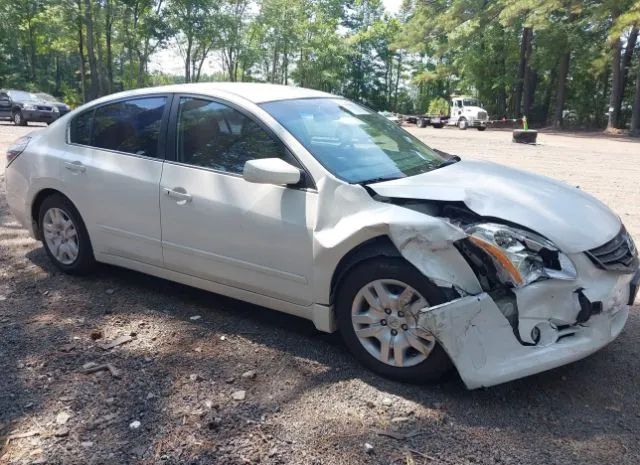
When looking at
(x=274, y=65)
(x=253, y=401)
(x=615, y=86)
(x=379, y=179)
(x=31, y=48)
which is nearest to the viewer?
(x=253, y=401)

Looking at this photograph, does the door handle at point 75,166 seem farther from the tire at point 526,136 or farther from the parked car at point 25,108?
the parked car at point 25,108

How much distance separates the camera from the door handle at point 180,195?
12.8 ft

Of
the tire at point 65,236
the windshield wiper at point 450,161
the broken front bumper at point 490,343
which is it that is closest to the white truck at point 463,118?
the windshield wiper at point 450,161

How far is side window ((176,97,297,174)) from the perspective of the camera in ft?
12.4

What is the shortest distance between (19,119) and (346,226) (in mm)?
25616

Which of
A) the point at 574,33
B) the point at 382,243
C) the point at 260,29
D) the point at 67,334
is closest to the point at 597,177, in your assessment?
the point at 382,243

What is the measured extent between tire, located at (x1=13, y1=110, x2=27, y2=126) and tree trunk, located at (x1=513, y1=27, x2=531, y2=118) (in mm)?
31617

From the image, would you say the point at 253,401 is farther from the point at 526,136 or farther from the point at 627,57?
the point at 627,57

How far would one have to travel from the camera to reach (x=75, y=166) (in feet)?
15.0

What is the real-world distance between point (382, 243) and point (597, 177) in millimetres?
10089

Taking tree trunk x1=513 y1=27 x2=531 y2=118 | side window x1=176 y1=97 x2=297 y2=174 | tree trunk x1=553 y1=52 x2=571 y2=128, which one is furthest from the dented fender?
tree trunk x1=513 y1=27 x2=531 y2=118

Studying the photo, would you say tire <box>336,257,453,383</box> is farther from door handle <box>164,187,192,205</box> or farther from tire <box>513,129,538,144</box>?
tire <box>513,129,538,144</box>

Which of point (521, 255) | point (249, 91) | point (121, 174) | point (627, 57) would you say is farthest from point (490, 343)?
point (627, 57)

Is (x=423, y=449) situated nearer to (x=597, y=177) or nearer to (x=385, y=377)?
(x=385, y=377)
